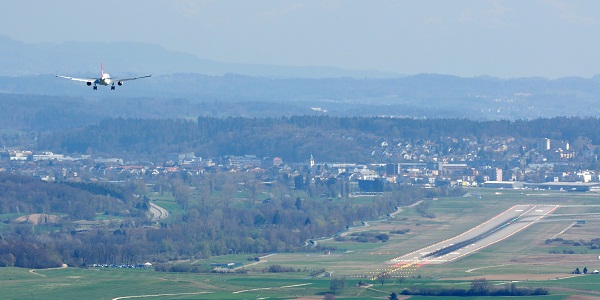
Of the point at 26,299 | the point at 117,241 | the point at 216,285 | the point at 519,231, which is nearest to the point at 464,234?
the point at 519,231

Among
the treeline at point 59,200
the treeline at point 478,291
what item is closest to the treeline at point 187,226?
the treeline at point 59,200

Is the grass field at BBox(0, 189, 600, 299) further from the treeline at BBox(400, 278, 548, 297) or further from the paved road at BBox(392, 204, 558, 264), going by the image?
the treeline at BBox(400, 278, 548, 297)

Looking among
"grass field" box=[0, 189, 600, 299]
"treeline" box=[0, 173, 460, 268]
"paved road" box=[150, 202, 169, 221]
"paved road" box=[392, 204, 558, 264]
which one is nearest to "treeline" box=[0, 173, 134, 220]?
"treeline" box=[0, 173, 460, 268]

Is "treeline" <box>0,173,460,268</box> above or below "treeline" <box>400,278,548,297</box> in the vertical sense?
above

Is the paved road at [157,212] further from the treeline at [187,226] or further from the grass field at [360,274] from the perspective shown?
the grass field at [360,274]

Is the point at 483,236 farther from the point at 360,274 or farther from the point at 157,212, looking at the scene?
the point at 157,212

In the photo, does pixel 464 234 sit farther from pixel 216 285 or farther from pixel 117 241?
pixel 216 285
